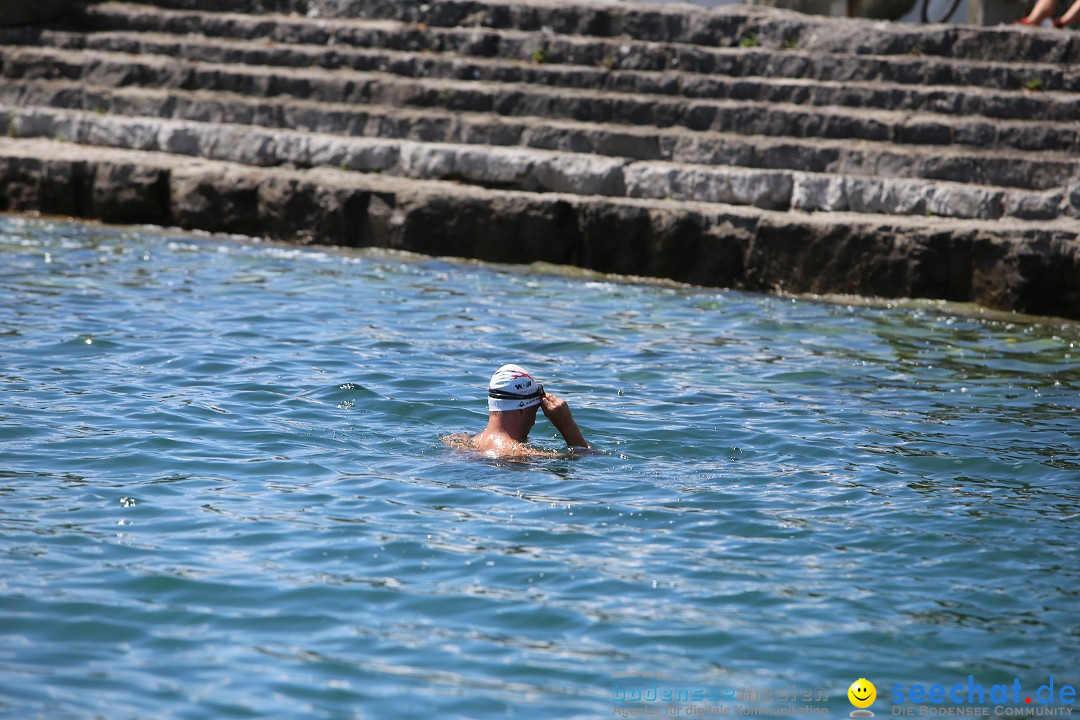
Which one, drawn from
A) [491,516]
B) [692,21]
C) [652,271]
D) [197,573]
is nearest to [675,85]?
[692,21]

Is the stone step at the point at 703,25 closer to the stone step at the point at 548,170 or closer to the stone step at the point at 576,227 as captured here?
the stone step at the point at 548,170

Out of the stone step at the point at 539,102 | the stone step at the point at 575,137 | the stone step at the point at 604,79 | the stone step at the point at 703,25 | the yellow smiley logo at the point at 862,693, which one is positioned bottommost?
the yellow smiley logo at the point at 862,693

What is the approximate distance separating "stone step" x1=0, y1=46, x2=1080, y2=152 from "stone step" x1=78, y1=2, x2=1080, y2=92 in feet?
1.69

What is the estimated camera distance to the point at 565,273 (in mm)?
11992

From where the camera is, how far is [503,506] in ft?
20.5

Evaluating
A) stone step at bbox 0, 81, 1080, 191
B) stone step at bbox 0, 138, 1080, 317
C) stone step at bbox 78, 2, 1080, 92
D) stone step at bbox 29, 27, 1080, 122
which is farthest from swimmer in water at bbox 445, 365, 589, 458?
stone step at bbox 78, 2, 1080, 92

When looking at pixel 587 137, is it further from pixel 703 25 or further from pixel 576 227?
pixel 703 25

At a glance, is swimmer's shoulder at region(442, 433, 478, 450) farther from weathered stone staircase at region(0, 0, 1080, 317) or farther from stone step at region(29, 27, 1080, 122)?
stone step at region(29, 27, 1080, 122)

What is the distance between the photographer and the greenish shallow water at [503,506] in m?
4.64

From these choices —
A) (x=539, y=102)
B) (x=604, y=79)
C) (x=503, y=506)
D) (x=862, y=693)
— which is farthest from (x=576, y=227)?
(x=862, y=693)

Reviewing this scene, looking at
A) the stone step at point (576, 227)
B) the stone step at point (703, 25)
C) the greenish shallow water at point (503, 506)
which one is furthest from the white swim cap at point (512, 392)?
the stone step at point (703, 25)

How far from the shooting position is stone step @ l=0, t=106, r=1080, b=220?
453 inches

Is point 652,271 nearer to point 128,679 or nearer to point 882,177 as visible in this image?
point 882,177

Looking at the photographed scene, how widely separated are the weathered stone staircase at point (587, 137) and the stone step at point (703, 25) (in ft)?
0.08
